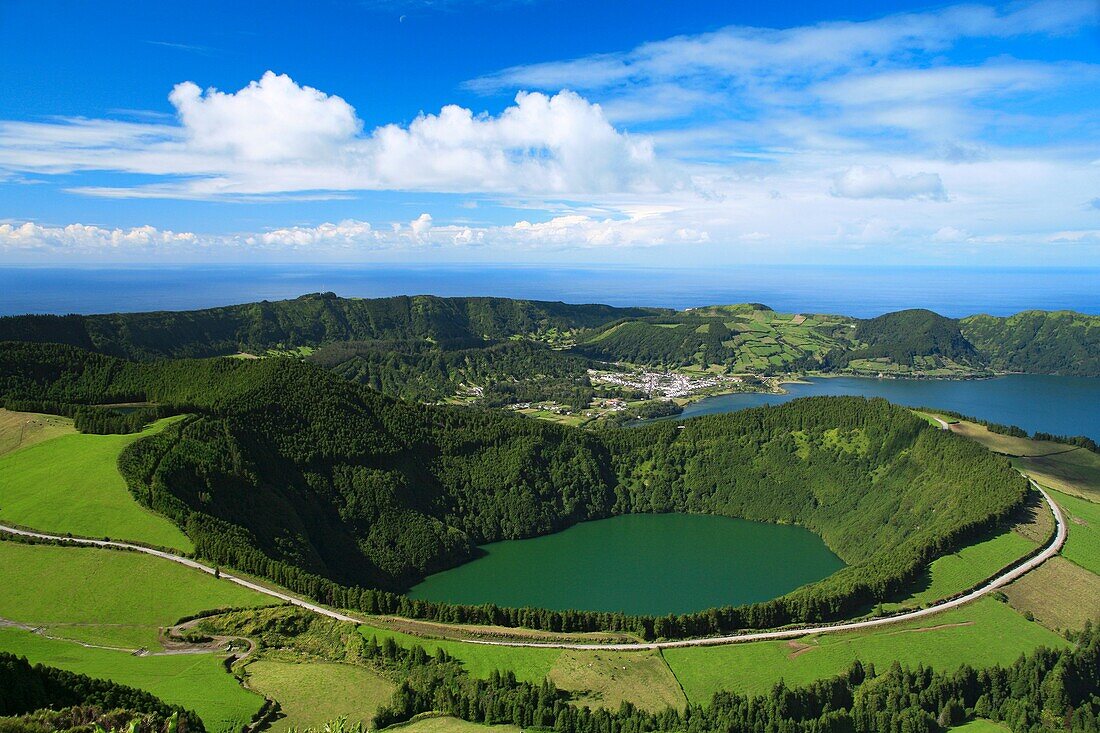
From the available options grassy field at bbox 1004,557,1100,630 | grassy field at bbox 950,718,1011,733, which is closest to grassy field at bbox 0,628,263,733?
grassy field at bbox 950,718,1011,733

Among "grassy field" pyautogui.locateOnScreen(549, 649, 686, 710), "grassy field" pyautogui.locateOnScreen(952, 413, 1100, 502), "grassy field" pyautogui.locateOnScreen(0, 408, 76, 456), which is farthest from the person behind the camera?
"grassy field" pyautogui.locateOnScreen(952, 413, 1100, 502)

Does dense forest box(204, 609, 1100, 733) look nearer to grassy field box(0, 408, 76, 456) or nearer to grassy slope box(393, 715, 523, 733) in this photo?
grassy slope box(393, 715, 523, 733)

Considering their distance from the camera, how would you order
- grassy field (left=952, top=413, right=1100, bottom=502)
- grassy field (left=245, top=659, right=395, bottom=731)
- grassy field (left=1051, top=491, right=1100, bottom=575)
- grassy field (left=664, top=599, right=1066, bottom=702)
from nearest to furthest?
1. grassy field (left=245, top=659, right=395, bottom=731)
2. grassy field (left=664, top=599, right=1066, bottom=702)
3. grassy field (left=1051, top=491, right=1100, bottom=575)
4. grassy field (left=952, top=413, right=1100, bottom=502)

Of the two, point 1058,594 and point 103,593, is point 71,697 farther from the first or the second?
point 1058,594

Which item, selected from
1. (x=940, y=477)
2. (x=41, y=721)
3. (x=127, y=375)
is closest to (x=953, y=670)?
(x=940, y=477)

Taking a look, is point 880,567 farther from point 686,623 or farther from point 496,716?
point 496,716

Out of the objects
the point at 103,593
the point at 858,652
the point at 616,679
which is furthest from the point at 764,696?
the point at 103,593

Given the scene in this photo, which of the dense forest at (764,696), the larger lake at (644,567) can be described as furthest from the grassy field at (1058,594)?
the larger lake at (644,567)
